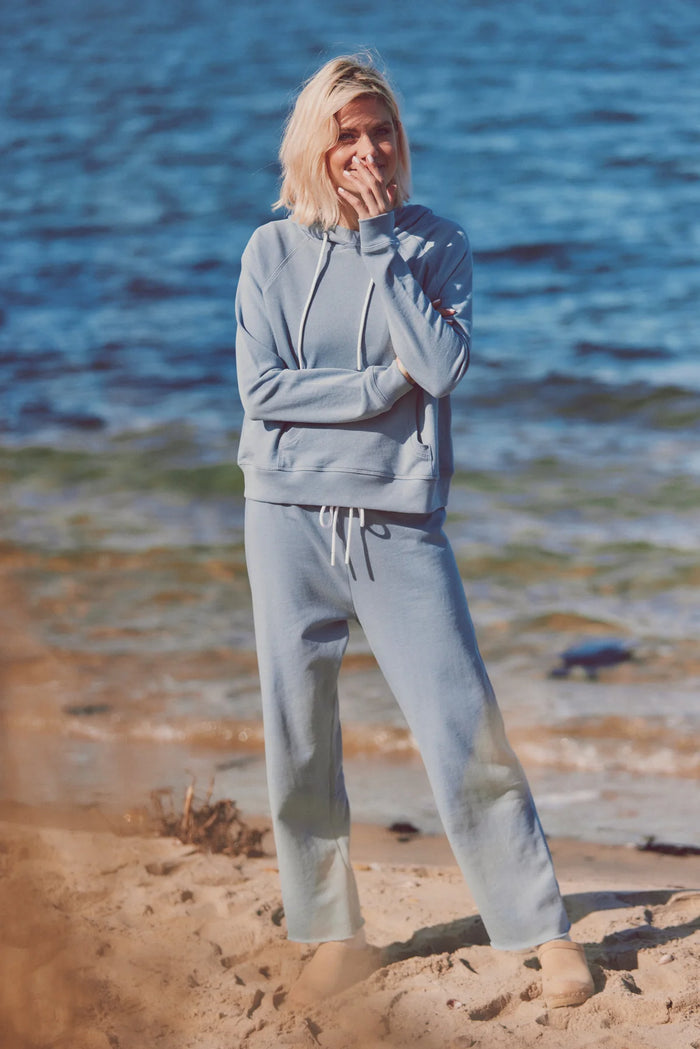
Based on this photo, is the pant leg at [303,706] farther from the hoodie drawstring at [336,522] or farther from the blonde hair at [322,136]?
the blonde hair at [322,136]

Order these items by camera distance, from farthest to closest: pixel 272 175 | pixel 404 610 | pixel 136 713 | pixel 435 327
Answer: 1. pixel 272 175
2. pixel 136 713
3. pixel 404 610
4. pixel 435 327

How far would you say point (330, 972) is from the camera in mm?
2879

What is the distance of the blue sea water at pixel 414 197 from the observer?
11.5 metres

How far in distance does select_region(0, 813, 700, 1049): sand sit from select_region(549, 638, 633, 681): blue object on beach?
1650 millimetres

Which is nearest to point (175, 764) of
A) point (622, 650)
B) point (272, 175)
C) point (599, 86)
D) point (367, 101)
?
point (622, 650)

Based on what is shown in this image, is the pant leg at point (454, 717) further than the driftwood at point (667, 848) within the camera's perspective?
No

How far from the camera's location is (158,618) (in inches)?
251

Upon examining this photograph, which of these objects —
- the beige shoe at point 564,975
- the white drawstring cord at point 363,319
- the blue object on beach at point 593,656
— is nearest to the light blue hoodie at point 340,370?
the white drawstring cord at point 363,319

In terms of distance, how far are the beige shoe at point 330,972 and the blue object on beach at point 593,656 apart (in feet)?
8.69

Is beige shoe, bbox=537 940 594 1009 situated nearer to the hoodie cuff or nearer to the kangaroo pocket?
the kangaroo pocket

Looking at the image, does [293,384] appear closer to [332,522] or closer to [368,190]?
[332,522]

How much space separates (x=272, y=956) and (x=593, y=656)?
2896 mm

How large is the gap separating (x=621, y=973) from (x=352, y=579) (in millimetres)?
1116

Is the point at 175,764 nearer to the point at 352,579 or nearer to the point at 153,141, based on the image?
the point at 352,579
